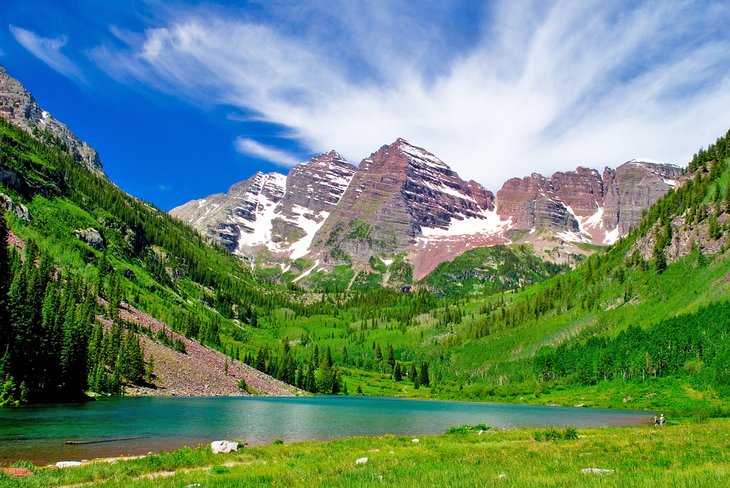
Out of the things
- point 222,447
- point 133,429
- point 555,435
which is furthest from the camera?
point 133,429

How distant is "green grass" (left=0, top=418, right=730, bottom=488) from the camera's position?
52.3 ft

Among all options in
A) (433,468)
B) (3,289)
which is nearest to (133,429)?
(3,289)

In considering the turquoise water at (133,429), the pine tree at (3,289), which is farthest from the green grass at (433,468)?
the pine tree at (3,289)

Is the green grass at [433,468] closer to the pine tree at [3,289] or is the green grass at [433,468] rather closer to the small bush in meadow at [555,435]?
the small bush in meadow at [555,435]

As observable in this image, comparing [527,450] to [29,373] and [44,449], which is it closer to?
[44,449]

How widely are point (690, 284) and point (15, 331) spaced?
677 feet

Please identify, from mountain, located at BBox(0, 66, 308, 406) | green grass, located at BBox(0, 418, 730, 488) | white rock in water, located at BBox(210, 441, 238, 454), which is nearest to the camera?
green grass, located at BBox(0, 418, 730, 488)

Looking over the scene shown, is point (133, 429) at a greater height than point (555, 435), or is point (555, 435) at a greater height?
point (555, 435)

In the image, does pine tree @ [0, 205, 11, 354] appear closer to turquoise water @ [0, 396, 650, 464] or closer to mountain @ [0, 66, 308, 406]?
mountain @ [0, 66, 308, 406]

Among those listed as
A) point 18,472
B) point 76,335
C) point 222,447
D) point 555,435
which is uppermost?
point 76,335

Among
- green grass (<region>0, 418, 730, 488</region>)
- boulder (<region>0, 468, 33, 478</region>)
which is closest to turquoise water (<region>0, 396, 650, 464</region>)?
boulder (<region>0, 468, 33, 478</region>)

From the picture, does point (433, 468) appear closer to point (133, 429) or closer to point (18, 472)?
point (18, 472)

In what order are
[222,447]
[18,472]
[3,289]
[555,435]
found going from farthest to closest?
[3,289], [555,435], [222,447], [18,472]

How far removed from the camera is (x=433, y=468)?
73.5ft
